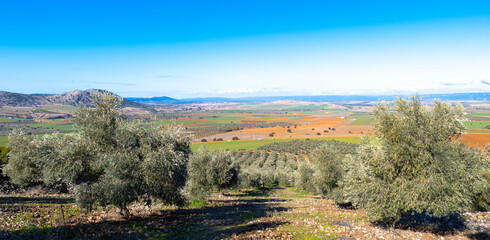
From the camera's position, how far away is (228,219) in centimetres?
1992

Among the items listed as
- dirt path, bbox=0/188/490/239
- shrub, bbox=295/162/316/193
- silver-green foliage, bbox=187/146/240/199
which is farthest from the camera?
shrub, bbox=295/162/316/193

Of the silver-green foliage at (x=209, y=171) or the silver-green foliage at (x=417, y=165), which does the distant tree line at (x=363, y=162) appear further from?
the silver-green foliage at (x=209, y=171)

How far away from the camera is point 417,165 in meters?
15.7

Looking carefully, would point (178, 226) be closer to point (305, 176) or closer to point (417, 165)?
point (417, 165)

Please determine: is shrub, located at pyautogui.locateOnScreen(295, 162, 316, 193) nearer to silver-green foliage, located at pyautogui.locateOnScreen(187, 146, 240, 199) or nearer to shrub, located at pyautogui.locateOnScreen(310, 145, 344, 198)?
shrub, located at pyautogui.locateOnScreen(310, 145, 344, 198)

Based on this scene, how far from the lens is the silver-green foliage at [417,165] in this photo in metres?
15.1

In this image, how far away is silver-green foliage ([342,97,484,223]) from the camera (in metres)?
15.1

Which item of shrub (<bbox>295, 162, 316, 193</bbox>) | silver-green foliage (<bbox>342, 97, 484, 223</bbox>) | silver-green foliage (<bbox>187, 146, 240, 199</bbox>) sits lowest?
shrub (<bbox>295, 162, 316, 193</bbox>)

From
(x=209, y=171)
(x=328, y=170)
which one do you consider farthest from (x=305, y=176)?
(x=209, y=171)

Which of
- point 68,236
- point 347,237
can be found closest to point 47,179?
point 68,236

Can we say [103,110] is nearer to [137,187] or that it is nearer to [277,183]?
[137,187]

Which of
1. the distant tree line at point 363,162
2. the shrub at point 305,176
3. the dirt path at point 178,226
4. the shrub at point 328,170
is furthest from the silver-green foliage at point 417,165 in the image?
the shrub at point 305,176

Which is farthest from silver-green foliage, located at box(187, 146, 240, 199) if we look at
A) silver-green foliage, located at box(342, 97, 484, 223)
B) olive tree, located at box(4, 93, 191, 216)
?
silver-green foliage, located at box(342, 97, 484, 223)

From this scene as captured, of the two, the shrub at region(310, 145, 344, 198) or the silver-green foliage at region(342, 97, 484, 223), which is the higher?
the silver-green foliage at region(342, 97, 484, 223)
